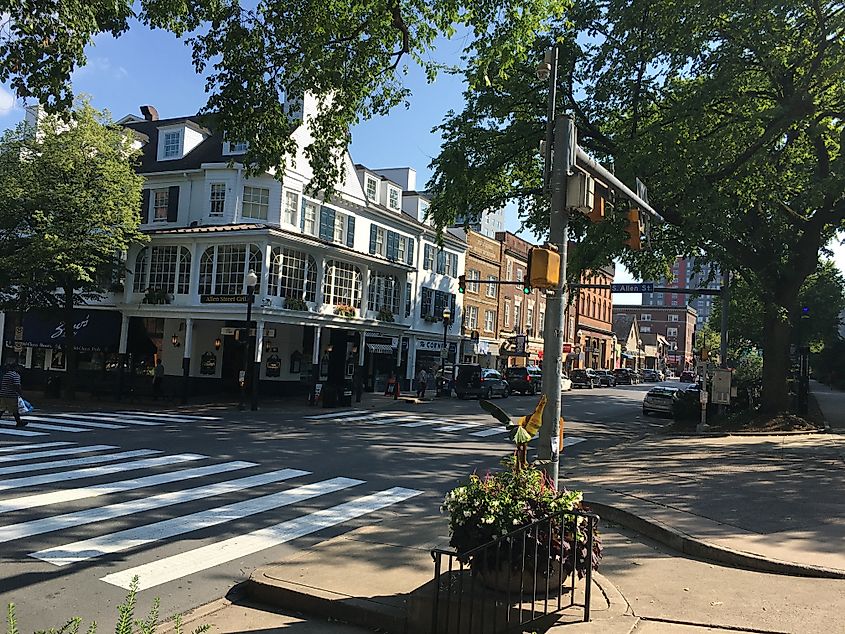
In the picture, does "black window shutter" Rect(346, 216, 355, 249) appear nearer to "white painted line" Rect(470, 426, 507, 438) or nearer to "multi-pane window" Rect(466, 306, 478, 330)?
"white painted line" Rect(470, 426, 507, 438)

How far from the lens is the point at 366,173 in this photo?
3634 cm

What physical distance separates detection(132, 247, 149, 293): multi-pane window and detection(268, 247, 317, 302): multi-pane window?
6773 mm

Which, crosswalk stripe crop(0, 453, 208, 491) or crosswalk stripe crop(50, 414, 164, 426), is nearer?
crosswalk stripe crop(0, 453, 208, 491)

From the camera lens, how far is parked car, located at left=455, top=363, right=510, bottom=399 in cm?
3634

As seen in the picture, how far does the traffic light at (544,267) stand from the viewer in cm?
762

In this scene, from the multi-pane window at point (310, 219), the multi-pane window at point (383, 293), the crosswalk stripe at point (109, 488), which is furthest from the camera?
the multi-pane window at point (383, 293)

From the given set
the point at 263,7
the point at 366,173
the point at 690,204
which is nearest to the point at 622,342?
the point at 366,173

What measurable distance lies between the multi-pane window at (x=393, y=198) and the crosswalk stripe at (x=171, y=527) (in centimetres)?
2867

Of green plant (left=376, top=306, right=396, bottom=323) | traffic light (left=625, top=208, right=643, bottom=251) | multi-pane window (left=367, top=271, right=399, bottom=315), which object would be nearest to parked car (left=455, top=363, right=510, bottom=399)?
green plant (left=376, top=306, right=396, bottom=323)

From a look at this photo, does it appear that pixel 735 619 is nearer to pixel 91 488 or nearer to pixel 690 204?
pixel 91 488

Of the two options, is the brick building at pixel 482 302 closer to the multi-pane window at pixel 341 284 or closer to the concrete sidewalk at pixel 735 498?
the multi-pane window at pixel 341 284

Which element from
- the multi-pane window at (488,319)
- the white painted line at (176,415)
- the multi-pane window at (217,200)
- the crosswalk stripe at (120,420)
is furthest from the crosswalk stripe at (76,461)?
the multi-pane window at (488,319)

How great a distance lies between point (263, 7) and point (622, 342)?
324 feet

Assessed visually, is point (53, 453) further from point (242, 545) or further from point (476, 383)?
point (476, 383)
